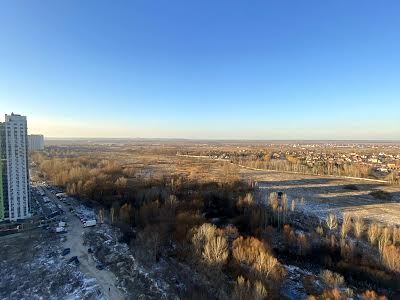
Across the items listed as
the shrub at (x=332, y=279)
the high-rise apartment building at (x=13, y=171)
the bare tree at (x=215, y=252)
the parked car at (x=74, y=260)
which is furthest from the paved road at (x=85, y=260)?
the shrub at (x=332, y=279)

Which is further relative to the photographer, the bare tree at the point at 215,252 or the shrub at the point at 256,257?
the bare tree at the point at 215,252

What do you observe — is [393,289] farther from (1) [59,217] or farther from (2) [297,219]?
(1) [59,217]

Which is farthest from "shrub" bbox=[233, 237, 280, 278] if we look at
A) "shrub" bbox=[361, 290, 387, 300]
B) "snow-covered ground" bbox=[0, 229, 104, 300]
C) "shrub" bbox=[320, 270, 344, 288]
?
"snow-covered ground" bbox=[0, 229, 104, 300]

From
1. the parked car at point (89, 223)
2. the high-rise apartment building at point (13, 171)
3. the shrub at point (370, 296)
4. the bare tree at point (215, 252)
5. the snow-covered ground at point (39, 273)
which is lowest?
the snow-covered ground at point (39, 273)

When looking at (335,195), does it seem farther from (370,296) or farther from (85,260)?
(85,260)

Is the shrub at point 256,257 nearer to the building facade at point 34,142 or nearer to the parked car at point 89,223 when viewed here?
the parked car at point 89,223

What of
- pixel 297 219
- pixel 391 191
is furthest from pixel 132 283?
pixel 391 191
